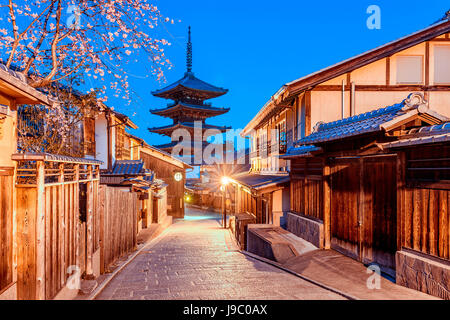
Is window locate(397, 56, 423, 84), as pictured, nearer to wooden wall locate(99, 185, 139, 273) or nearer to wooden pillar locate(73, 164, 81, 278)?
wooden wall locate(99, 185, 139, 273)

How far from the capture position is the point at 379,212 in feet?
21.8

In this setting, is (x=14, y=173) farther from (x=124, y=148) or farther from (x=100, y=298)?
(x=124, y=148)

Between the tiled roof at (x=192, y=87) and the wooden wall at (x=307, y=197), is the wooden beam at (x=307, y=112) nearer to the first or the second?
the wooden wall at (x=307, y=197)

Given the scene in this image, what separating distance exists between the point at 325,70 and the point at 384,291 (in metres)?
8.85

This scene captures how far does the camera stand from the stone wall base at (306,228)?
8596 millimetres

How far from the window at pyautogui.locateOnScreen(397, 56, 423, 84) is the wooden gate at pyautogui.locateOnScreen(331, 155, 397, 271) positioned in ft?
22.0

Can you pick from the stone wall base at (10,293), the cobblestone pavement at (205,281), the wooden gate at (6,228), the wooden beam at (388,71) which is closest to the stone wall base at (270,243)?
the cobblestone pavement at (205,281)

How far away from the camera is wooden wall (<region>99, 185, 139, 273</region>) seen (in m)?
7.04

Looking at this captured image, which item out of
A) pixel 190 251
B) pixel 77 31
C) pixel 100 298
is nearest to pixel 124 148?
pixel 190 251

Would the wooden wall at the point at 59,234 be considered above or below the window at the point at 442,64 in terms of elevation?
below

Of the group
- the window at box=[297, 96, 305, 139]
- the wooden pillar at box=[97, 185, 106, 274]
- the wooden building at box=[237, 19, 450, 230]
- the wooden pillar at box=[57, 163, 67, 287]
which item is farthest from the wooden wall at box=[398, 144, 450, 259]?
the wooden pillar at box=[97, 185, 106, 274]

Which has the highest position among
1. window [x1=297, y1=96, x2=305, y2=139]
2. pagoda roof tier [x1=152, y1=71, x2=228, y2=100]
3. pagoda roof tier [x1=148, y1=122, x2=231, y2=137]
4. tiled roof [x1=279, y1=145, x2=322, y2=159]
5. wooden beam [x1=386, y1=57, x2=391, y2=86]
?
pagoda roof tier [x1=152, y1=71, x2=228, y2=100]

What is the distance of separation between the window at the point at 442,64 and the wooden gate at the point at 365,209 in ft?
25.0

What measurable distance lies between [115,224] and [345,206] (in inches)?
268
